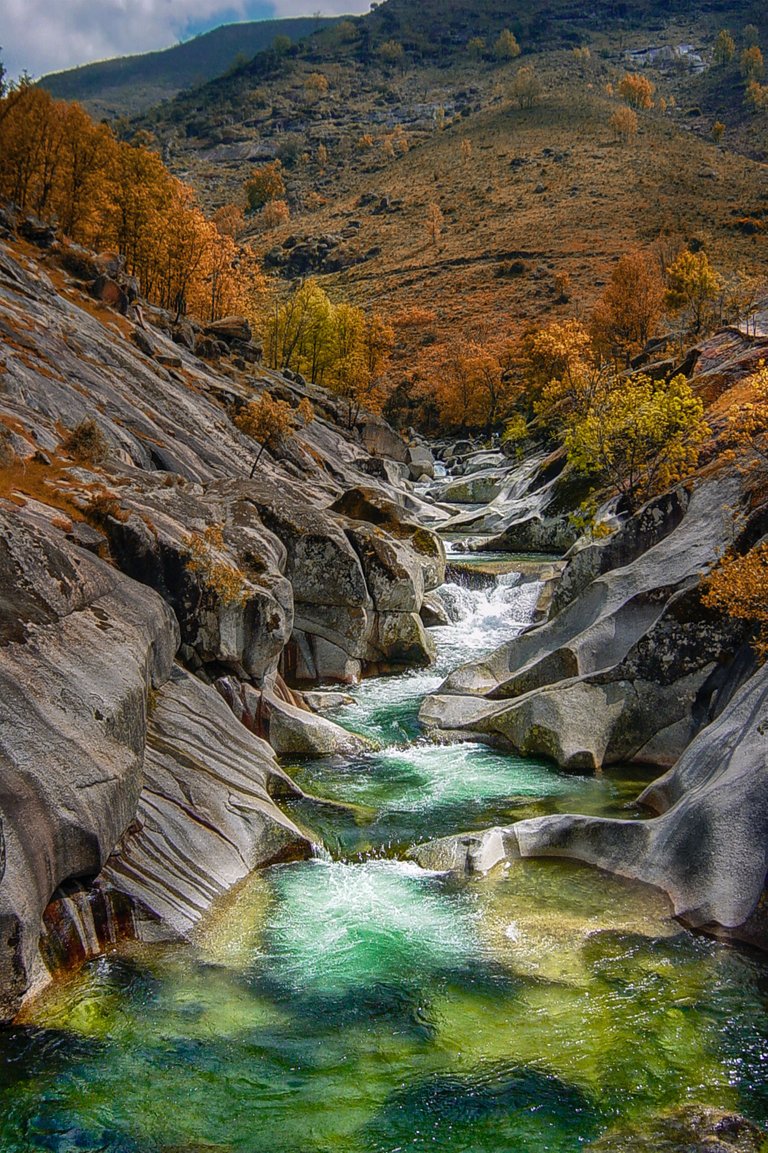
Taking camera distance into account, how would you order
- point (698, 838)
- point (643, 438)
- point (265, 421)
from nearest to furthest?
point (698, 838) → point (643, 438) → point (265, 421)

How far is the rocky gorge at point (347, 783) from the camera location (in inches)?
443

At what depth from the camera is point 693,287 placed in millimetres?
76500

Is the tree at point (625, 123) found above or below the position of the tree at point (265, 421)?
above

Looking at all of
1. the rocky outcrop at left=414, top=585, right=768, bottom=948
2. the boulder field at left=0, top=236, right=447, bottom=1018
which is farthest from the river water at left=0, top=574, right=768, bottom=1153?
the boulder field at left=0, top=236, right=447, bottom=1018

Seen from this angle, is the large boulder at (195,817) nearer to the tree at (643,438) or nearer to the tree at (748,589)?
the tree at (748,589)

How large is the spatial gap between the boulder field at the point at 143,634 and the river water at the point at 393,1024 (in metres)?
1.22

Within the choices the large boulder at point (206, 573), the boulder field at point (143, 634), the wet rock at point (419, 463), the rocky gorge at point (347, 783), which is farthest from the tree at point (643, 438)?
the wet rock at point (419, 463)

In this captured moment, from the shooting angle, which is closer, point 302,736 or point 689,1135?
point 689,1135

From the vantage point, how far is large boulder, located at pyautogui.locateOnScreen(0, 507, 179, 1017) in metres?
11.5

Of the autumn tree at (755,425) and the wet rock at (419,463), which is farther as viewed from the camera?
the wet rock at (419,463)

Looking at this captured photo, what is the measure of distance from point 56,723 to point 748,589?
1521 centimetres

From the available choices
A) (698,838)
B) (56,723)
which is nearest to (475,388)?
(698,838)

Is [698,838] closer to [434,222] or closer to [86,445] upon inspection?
[86,445]

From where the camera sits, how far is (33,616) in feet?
46.9
